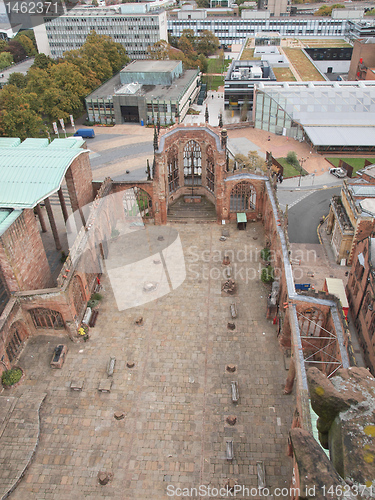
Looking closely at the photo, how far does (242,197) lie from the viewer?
5288 centimetres

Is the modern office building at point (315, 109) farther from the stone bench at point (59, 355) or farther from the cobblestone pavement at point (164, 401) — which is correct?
the stone bench at point (59, 355)

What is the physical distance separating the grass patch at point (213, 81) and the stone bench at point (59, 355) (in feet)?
383

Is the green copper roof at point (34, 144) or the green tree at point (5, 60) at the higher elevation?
the green copper roof at point (34, 144)

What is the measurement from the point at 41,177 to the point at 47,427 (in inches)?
A: 876

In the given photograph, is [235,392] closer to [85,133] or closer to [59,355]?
[59,355]

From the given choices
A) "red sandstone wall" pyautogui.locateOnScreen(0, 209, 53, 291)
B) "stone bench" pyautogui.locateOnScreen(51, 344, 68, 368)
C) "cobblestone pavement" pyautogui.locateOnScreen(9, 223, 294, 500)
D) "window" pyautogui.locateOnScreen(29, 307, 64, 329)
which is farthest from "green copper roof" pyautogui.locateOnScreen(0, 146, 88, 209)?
"stone bench" pyautogui.locateOnScreen(51, 344, 68, 368)

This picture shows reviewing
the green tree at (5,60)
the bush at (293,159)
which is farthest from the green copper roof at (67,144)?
the green tree at (5,60)

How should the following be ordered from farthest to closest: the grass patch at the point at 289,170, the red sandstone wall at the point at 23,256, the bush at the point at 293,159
A: the bush at the point at 293,159
the grass patch at the point at 289,170
the red sandstone wall at the point at 23,256

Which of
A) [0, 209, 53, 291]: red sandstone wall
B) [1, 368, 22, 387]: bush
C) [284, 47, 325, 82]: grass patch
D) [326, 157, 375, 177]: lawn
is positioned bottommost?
[326, 157, 375, 177]: lawn

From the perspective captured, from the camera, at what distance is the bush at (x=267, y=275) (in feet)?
137

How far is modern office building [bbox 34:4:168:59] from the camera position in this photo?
14088cm

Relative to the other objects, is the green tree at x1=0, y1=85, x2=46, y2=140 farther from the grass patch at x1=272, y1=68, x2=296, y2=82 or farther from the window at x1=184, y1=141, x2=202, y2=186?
the grass patch at x1=272, y1=68, x2=296, y2=82

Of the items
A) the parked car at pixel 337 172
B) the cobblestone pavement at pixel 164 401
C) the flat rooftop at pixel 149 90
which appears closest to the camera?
the cobblestone pavement at pixel 164 401
